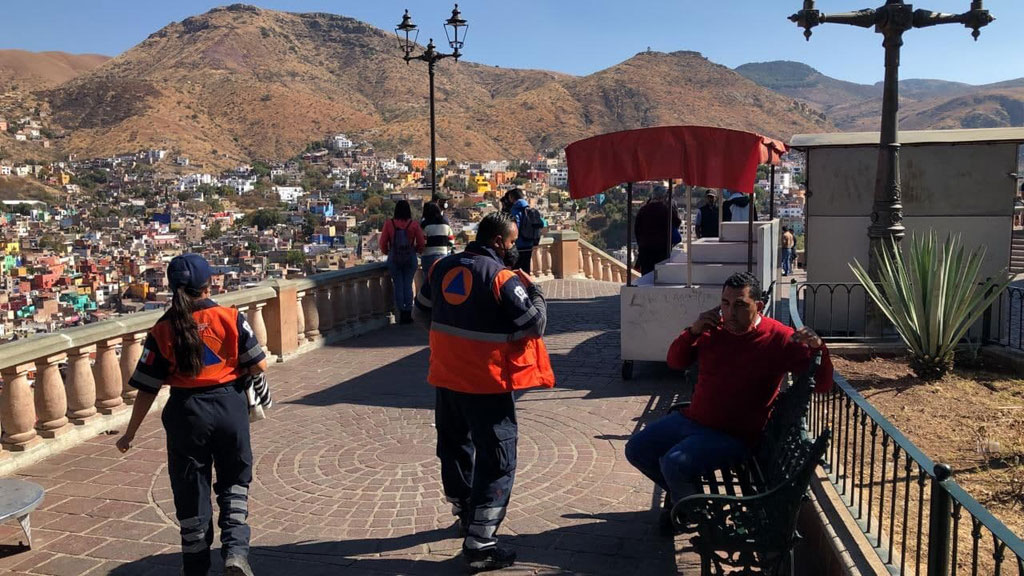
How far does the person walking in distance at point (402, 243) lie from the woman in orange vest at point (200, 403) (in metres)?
7.62

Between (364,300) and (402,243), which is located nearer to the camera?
(402,243)

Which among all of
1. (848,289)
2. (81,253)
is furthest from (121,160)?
(848,289)

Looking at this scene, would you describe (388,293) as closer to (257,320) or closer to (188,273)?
(257,320)

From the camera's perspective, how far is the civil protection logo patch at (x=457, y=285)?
4.32 metres

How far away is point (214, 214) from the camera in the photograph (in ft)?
268

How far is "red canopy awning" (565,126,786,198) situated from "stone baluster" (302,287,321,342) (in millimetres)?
4013

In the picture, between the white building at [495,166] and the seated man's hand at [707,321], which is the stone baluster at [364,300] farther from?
the white building at [495,166]

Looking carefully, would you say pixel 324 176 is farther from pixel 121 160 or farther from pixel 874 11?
pixel 874 11

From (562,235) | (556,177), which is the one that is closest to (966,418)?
(562,235)

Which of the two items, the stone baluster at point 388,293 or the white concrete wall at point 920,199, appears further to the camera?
the stone baluster at point 388,293

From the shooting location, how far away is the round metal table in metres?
4.51

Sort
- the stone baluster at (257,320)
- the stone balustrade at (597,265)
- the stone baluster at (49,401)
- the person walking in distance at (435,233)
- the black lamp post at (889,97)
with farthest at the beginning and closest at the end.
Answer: the stone balustrade at (597,265)
the person walking in distance at (435,233)
the stone baluster at (257,320)
the black lamp post at (889,97)
the stone baluster at (49,401)

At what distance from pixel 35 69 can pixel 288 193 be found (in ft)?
325

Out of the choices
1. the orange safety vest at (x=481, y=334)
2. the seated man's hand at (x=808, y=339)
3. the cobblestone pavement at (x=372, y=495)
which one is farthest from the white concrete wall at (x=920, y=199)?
the orange safety vest at (x=481, y=334)
